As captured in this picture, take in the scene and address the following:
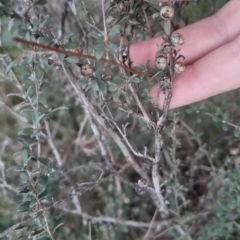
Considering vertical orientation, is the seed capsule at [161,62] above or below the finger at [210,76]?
below

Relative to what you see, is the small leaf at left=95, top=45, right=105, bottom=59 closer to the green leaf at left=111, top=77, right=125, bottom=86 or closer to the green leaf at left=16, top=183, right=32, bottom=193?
the green leaf at left=111, top=77, right=125, bottom=86

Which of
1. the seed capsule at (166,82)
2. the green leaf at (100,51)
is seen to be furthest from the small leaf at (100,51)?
the seed capsule at (166,82)

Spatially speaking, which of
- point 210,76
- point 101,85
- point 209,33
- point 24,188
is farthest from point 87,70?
point 209,33

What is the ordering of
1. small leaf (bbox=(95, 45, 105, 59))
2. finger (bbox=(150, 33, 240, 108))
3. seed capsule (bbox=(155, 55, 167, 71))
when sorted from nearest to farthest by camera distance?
small leaf (bbox=(95, 45, 105, 59)) → seed capsule (bbox=(155, 55, 167, 71)) → finger (bbox=(150, 33, 240, 108))

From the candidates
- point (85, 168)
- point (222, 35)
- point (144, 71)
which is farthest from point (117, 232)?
point (222, 35)

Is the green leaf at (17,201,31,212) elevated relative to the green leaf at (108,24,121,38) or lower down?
lower down

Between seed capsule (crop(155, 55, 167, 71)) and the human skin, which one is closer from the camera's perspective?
seed capsule (crop(155, 55, 167, 71))

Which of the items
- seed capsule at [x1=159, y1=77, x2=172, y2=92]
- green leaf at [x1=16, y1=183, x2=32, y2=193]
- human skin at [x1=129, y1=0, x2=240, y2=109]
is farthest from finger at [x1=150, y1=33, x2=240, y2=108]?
green leaf at [x1=16, y1=183, x2=32, y2=193]

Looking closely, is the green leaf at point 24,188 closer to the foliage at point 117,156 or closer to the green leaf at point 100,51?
the foliage at point 117,156
